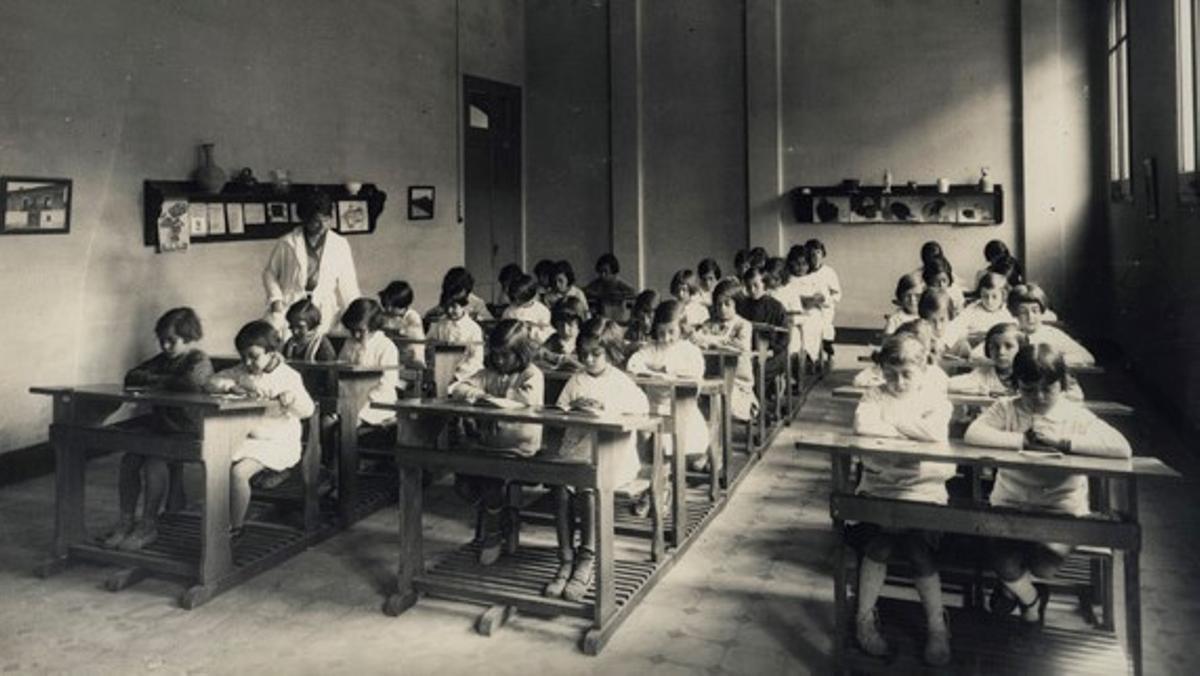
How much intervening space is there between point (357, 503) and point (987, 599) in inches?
131

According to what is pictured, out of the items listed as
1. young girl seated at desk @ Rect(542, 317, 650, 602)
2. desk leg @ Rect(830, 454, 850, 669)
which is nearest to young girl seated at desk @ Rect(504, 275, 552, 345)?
young girl seated at desk @ Rect(542, 317, 650, 602)

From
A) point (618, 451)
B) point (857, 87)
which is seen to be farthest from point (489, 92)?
point (618, 451)

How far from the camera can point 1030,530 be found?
3.18m

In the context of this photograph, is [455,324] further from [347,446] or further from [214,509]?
[214,509]

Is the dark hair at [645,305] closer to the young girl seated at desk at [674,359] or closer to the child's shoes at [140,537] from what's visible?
the young girl seated at desk at [674,359]

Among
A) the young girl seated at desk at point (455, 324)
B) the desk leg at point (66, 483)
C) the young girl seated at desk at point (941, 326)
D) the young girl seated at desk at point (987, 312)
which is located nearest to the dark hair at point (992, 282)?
the young girl seated at desk at point (987, 312)

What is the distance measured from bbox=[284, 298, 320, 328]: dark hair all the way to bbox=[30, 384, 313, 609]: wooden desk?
148 centimetres

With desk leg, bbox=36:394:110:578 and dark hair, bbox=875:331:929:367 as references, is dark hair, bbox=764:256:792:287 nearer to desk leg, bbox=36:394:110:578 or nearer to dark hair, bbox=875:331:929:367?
dark hair, bbox=875:331:929:367

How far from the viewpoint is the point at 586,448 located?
4.66 meters

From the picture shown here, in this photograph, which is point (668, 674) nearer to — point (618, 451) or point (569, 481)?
point (569, 481)

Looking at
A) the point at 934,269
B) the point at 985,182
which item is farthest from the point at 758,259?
the point at 985,182

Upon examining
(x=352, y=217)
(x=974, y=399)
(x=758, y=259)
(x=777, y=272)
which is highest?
(x=352, y=217)

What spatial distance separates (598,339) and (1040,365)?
196cm

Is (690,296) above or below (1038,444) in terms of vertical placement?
above
